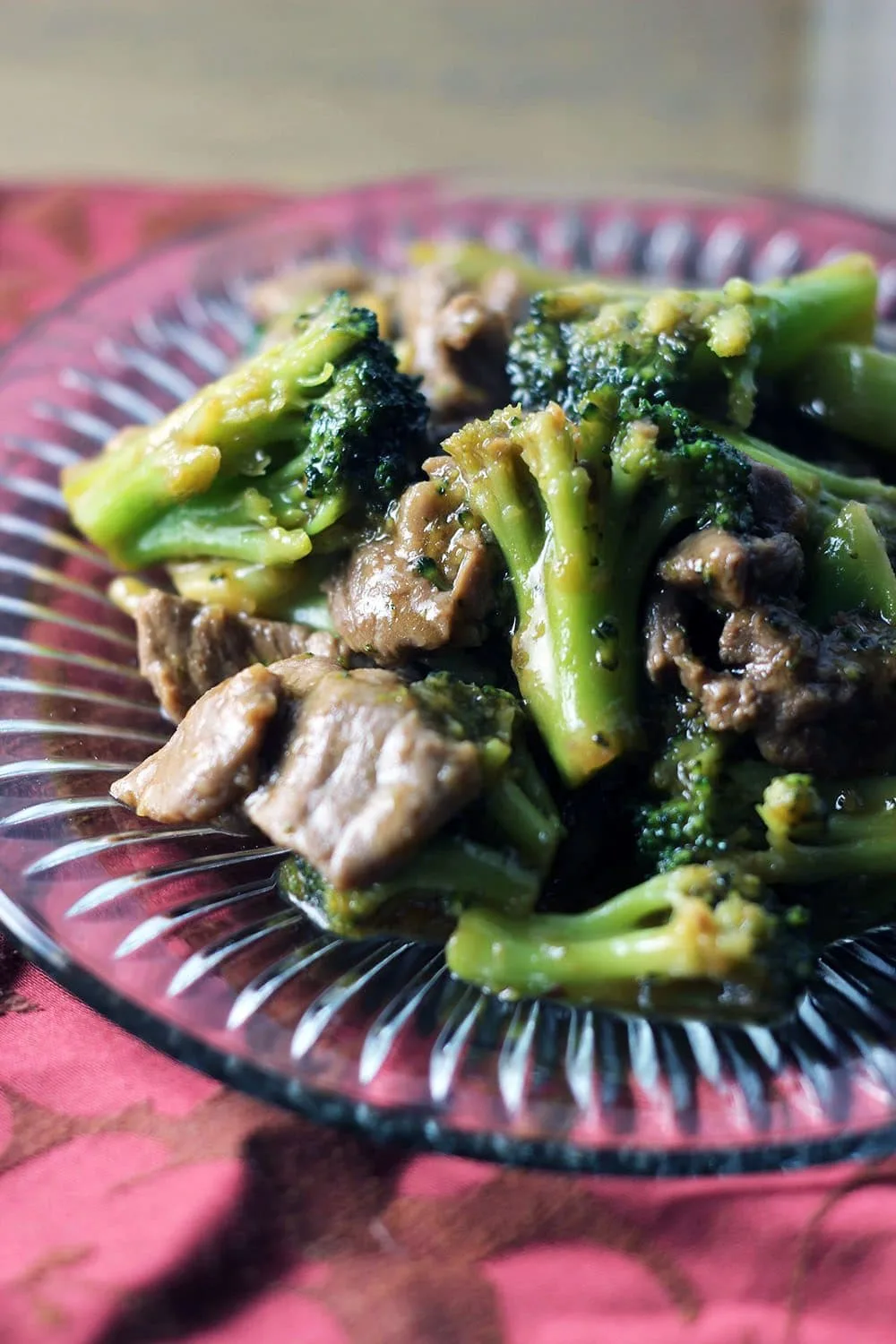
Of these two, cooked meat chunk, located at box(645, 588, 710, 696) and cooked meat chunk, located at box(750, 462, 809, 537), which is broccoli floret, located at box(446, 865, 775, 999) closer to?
cooked meat chunk, located at box(645, 588, 710, 696)

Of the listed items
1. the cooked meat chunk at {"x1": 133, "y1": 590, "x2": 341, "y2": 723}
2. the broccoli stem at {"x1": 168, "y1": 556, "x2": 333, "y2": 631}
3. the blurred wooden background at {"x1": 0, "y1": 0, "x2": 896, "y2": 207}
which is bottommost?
the cooked meat chunk at {"x1": 133, "y1": 590, "x2": 341, "y2": 723}

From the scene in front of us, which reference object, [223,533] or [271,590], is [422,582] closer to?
[271,590]

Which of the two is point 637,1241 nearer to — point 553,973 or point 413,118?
point 553,973

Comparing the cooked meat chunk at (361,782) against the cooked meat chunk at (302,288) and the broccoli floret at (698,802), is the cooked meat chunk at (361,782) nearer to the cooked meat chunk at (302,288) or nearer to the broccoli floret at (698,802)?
the broccoli floret at (698,802)

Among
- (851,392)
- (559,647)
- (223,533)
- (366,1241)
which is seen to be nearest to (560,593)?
(559,647)

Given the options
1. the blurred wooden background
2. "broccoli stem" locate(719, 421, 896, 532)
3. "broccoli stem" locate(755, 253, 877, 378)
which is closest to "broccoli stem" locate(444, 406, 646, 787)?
"broccoli stem" locate(719, 421, 896, 532)

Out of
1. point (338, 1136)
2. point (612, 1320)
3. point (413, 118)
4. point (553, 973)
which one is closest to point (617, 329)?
point (553, 973)
